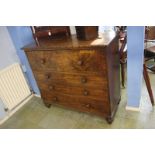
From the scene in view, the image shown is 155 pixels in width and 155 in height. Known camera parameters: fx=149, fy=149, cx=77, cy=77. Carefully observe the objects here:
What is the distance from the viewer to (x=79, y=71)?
5.03 ft

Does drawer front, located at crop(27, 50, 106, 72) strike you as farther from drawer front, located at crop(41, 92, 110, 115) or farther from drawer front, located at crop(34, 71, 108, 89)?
drawer front, located at crop(41, 92, 110, 115)

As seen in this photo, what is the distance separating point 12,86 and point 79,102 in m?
0.99

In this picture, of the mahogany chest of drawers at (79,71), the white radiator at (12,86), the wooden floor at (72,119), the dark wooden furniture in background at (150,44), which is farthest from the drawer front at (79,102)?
the dark wooden furniture in background at (150,44)

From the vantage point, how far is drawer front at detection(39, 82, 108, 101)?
157 centimetres

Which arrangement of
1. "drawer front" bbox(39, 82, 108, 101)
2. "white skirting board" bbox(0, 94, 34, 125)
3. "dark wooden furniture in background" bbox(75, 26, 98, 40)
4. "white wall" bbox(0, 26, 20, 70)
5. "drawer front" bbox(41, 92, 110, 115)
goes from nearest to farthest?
1. "dark wooden furniture in background" bbox(75, 26, 98, 40)
2. "drawer front" bbox(39, 82, 108, 101)
3. "drawer front" bbox(41, 92, 110, 115)
4. "white wall" bbox(0, 26, 20, 70)
5. "white skirting board" bbox(0, 94, 34, 125)

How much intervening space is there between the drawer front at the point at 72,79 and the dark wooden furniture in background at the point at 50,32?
0.42m

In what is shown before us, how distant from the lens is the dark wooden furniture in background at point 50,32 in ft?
5.65

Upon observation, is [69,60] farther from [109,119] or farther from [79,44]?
[109,119]

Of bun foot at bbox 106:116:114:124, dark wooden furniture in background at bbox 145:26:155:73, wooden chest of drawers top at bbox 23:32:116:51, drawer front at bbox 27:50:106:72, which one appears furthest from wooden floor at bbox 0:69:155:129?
wooden chest of drawers top at bbox 23:32:116:51

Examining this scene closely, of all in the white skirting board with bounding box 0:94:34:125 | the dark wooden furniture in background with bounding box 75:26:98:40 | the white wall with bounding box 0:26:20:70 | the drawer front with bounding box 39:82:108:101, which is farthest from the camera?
the white skirting board with bounding box 0:94:34:125

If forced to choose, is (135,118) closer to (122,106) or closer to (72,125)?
(122,106)
